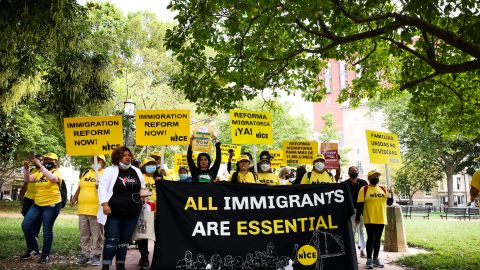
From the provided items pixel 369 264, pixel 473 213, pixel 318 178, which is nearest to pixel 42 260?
pixel 318 178

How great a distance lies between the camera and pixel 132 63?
31422 millimetres

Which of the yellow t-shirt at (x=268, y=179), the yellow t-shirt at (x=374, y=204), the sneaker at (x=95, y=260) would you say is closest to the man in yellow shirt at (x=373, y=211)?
the yellow t-shirt at (x=374, y=204)

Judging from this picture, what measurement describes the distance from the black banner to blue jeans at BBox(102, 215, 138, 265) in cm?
72

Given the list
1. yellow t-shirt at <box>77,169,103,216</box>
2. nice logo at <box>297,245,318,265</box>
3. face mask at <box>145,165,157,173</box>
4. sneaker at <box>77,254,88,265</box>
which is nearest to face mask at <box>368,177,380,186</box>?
nice logo at <box>297,245,318,265</box>

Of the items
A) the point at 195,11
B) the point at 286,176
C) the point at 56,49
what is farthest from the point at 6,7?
the point at 286,176

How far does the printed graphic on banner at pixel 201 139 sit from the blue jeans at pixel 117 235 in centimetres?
271

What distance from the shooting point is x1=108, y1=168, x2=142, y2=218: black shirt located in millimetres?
6807

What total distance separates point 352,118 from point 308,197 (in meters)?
73.7

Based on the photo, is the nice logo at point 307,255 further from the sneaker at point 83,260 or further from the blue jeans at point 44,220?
the blue jeans at point 44,220

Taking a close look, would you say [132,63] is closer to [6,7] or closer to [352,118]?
[6,7]

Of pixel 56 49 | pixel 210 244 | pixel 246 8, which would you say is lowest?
pixel 210 244

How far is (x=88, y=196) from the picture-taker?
8.60m

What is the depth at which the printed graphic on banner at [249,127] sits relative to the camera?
→ 398 inches

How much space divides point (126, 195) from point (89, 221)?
2.22 metres
